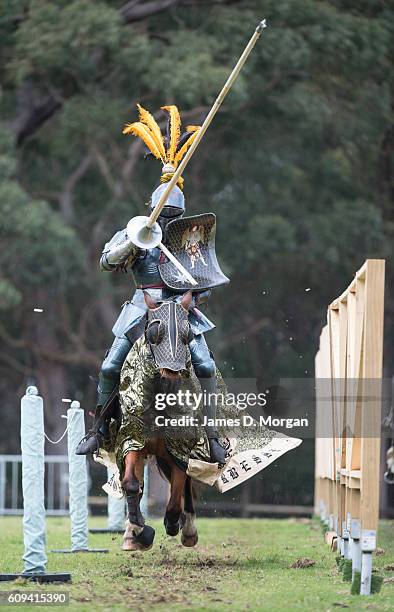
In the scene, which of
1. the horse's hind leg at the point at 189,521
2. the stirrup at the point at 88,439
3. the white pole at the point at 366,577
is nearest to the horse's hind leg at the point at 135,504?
the stirrup at the point at 88,439

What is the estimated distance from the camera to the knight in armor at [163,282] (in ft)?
32.7

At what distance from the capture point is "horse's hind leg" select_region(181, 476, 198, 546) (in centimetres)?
1089

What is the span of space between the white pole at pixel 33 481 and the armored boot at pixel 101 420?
64.0 inches

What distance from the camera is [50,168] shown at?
29.0m

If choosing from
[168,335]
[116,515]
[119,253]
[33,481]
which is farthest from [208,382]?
[116,515]

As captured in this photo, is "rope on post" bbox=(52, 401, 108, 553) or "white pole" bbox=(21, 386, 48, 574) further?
"rope on post" bbox=(52, 401, 108, 553)

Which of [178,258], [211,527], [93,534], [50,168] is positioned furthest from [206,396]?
[50,168]

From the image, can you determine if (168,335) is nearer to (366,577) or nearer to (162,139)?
(366,577)

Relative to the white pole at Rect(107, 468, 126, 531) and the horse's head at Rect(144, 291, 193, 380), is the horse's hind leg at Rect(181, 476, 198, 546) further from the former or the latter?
the white pole at Rect(107, 468, 126, 531)

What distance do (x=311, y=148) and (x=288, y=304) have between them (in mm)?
3601

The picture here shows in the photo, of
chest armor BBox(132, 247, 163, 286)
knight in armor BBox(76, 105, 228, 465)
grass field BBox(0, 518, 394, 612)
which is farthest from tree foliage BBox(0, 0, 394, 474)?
chest armor BBox(132, 247, 163, 286)

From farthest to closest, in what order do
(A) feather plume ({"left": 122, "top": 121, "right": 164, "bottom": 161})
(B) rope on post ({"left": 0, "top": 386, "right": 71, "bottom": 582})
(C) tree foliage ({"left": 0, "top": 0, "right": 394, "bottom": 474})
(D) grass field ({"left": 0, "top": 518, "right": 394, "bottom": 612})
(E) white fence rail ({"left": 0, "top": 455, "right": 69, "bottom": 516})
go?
1. (C) tree foliage ({"left": 0, "top": 0, "right": 394, "bottom": 474})
2. (E) white fence rail ({"left": 0, "top": 455, "right": 69, "bottom": 516})
3. (A) feather plume ({"left": 122, "top": 121, "right": 164, "bottom": 161})
4. (B) rope on post ({"left": 0, "top": 386, "right": 71, "bottom": 582})
5. (D) grass field ({"left": 0, "top": 518, "right": 394, "bottom": 612})

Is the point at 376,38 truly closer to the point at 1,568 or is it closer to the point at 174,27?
the point at 174,27

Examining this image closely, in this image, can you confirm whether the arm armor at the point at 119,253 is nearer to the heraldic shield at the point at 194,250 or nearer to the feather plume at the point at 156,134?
the heraldic shield at the point at 194,250
